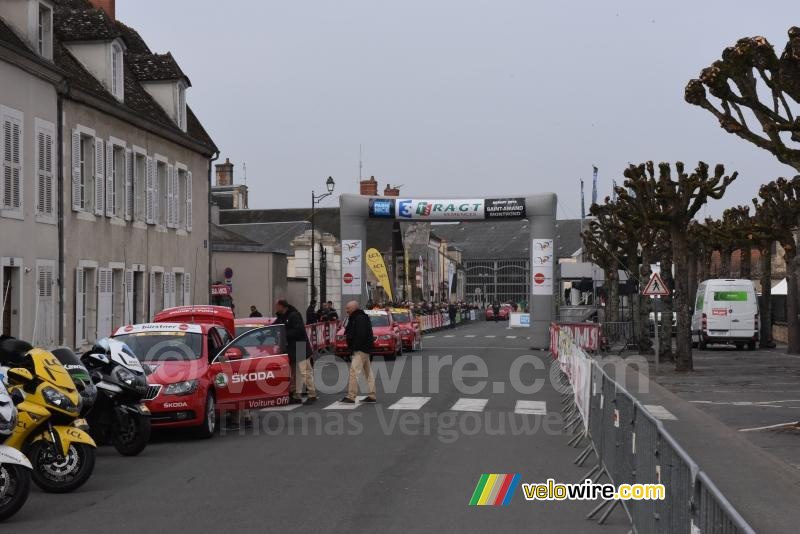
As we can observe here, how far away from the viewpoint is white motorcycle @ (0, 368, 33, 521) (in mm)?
9617

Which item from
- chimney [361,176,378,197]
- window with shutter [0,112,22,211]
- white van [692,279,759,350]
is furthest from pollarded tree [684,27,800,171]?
chimney [361,176,378,197]

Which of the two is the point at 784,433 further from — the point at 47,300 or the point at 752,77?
the point at 47,300

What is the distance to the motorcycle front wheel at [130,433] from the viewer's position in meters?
13.9

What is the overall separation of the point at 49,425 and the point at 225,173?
85812mm

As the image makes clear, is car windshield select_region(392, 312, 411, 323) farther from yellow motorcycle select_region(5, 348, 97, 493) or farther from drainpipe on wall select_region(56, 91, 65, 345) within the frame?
yellow motorcycle select_region(5, 348, 97, 493)

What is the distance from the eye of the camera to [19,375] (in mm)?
10758

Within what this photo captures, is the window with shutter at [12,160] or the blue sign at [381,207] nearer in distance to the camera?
the window with shutter at [12,160]

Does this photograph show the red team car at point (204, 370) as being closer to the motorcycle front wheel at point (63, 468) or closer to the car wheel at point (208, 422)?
the car wheel at point (208, 422)

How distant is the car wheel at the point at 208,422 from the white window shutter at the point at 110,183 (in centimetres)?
1558

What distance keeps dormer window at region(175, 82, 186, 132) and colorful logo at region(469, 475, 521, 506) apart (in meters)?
27.4

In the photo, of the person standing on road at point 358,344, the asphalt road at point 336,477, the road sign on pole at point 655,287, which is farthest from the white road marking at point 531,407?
the road sign on pole at point 655,287

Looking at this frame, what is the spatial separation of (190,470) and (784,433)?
907 cm

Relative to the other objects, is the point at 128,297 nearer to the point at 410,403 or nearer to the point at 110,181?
the point at 110,181

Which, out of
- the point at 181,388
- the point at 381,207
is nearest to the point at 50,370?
the point at 181,388
